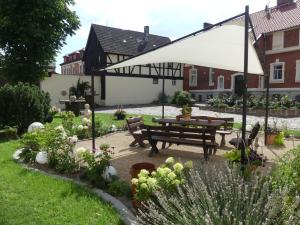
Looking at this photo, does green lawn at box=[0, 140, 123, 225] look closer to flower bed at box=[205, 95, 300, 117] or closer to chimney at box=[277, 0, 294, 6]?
flower bed at box=[205, 95, 300, 117]

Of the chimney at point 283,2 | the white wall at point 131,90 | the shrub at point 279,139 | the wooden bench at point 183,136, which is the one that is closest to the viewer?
the wooden bench at point 183,136

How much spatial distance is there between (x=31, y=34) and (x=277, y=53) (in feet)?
61.3

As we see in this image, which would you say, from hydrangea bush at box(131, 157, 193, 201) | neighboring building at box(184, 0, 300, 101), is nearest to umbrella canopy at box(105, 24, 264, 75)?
hydrangea bush at box(131, 157, 193, 201)

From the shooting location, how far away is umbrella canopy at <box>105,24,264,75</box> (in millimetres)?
7004

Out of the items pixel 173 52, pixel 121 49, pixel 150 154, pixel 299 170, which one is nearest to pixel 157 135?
pixel 150 154

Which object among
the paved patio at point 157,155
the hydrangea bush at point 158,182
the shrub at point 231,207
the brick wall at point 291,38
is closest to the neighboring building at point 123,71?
the brick wall at point 291,38

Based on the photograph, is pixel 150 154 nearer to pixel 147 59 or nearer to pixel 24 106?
pixel 147 59

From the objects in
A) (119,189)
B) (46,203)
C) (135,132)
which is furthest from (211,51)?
(46,203)

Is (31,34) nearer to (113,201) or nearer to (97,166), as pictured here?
(97,166)

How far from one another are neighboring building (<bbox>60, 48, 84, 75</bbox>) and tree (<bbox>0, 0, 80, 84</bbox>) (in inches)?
973

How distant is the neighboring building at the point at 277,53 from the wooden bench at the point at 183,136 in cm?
1756

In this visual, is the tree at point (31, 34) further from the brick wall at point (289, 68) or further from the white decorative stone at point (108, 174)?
the brick wall at point (289, 68)

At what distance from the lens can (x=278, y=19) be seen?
89.4 feet

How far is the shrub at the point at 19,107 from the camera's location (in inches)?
428
